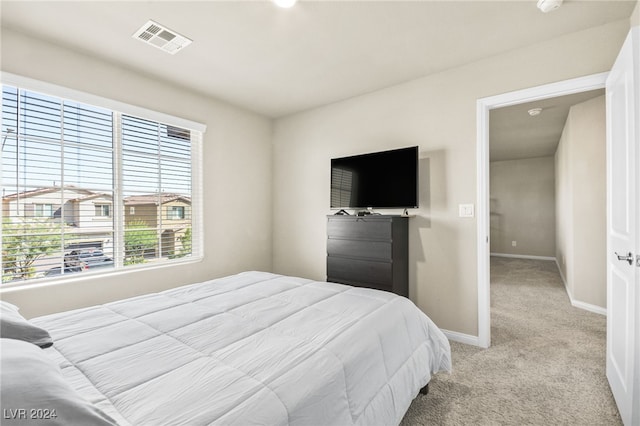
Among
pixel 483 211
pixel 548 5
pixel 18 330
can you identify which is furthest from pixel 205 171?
pixel 548 5

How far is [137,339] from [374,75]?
115 inches

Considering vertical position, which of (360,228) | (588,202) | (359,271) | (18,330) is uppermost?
(588,202)

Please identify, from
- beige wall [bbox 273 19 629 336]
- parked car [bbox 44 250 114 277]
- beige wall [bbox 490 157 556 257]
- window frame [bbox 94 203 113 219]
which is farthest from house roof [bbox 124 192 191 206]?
beige wall [bbox 490 157 556 257]

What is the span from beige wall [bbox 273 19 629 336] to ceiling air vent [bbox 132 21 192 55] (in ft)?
6.10

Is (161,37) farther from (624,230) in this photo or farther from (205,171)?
(624,230)

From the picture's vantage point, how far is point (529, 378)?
7.16ft

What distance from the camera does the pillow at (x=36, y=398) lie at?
2.06 feet

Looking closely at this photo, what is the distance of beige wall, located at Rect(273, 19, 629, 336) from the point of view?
2.45 m

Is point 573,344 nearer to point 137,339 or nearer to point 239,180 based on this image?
point 137,339

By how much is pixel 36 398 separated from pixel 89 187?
2.53 meters

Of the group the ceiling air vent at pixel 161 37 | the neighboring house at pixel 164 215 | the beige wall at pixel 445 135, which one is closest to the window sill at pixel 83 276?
the neighboring house at pixel 164 215

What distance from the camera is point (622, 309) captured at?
1791 mm

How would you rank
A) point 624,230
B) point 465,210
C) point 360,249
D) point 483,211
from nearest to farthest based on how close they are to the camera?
point 624,230, point 483,211, point 465,210, point 360,249

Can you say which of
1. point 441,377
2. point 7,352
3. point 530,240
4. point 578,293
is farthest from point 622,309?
point 530,240
